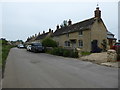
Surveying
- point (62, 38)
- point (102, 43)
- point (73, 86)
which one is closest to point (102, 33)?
point (102, 43)

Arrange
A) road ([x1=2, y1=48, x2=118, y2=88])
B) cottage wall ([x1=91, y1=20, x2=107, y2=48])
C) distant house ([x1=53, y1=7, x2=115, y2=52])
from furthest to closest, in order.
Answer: cottage wall ([x1=91, y1=20, x2=107, y2=48]) → distant house ([x1=53, y1=7, x2=115, y2=52]) → road ([x1=2, y1=48, x2=118, y2=88])

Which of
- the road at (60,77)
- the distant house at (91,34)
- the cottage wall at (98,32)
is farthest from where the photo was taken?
the cottage wall at (98,32)

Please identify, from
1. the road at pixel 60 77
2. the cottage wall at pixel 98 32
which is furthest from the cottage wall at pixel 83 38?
the road at pixel 60 77

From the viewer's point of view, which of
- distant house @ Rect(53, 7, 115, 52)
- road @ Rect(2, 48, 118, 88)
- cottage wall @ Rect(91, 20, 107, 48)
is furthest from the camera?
cottage wall @ Rect(91, 20, 107, 48)

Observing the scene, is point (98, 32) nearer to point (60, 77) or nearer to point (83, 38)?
point (83, 38)

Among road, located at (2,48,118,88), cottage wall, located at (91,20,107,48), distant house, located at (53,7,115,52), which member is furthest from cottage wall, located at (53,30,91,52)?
road, located at (2,48,118,88)

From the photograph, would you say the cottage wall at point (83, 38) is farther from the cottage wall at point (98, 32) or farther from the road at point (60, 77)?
the road at point (60, 77)

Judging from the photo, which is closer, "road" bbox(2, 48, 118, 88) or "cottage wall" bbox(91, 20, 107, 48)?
"road" bbox(2, 48, 118, 88)

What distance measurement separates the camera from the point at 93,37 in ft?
92.1

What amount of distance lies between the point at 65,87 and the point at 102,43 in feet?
83.8

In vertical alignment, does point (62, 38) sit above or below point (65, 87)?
above

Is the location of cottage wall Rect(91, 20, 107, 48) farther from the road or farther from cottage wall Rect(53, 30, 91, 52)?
the road

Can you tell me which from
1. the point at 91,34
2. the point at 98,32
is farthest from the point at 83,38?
the point at 98,32

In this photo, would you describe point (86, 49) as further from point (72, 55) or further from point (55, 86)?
point (55, 86)
